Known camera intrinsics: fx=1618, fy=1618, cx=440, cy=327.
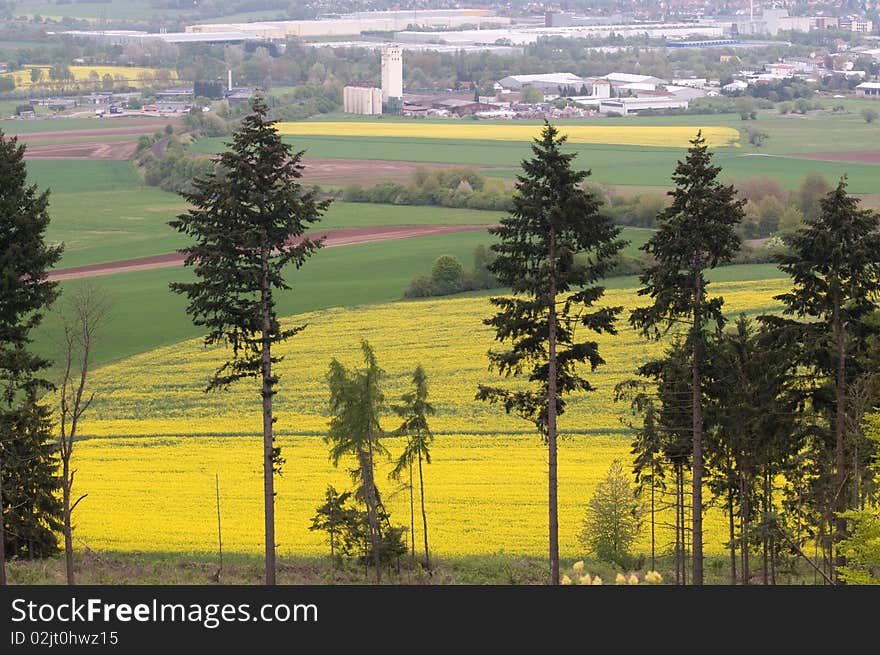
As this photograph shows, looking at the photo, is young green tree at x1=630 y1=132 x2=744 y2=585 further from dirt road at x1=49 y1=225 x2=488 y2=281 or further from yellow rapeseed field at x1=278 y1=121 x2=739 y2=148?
yellow rapeseed field at x1=278 y1=121 x2=739 y2=148

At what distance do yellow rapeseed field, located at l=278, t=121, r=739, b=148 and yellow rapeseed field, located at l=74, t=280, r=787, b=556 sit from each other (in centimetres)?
9137

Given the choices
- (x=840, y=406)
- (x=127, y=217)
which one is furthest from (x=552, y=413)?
(x=127, y=217)

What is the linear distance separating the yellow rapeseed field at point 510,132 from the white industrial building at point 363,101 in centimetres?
1319

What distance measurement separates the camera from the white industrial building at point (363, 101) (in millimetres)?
195250

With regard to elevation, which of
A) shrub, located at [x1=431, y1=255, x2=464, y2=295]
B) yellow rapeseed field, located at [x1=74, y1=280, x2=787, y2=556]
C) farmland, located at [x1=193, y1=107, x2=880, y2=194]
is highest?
farmland, located at [x1=193, y1=107, x2=880, y2=194]

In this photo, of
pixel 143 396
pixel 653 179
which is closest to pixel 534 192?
pixel 143 396

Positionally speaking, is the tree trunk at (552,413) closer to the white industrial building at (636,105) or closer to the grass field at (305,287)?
the grass field at (305,287)

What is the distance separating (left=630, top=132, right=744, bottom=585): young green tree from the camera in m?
28.8

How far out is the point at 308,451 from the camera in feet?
163

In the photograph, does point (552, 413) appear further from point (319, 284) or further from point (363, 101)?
point (363, 101)

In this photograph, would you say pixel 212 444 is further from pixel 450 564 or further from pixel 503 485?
pixel 450 564

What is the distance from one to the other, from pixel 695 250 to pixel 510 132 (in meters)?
144

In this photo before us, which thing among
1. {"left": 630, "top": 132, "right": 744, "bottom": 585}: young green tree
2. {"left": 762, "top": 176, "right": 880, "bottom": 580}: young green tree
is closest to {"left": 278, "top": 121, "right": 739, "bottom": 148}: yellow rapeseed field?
{"left": 762, "top": 176, "right": 880, "bottom": 580}: young green tree

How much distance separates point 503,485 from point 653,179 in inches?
3354
